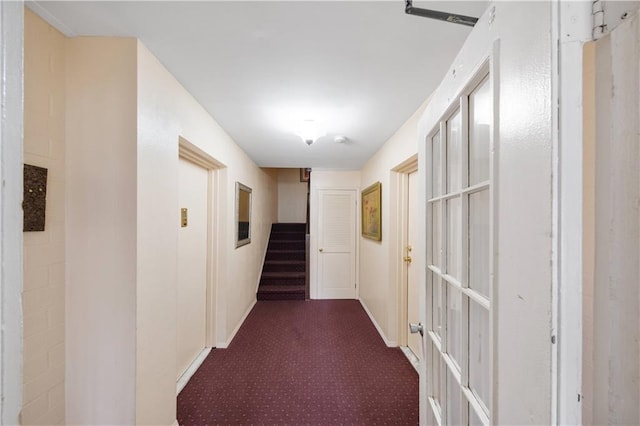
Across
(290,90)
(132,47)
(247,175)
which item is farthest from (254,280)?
(132,47)

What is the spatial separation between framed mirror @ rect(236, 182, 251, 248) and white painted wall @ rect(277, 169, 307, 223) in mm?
2710

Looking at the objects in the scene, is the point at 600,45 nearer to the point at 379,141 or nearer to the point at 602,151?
the point at 602,151

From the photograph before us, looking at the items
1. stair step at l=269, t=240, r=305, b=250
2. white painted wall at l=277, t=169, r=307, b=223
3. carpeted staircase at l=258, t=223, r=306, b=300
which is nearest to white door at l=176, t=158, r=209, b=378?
carpeted staircase at l=258, t=223, r=306, b=300

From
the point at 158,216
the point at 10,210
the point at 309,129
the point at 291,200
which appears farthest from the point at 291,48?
the point at 291,200

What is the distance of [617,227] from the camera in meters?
0.36

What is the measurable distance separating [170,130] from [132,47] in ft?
1.39

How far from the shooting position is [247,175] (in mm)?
3498

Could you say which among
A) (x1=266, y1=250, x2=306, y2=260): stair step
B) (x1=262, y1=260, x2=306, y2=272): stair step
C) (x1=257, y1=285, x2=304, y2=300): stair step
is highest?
(x1=266, y1=250, x2=306, y2=260): stair step

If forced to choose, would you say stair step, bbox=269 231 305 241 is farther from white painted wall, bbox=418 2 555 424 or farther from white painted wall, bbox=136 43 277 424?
white painted wall, bbox=418 2 555 424

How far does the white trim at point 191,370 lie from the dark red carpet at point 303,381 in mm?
41

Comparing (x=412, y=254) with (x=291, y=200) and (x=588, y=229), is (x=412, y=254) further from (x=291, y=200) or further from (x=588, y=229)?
(x=291, y=200)

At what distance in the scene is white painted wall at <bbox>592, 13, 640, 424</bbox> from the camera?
34 centimetres

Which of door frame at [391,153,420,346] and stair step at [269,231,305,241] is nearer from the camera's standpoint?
door frame at [391,153,420,346]

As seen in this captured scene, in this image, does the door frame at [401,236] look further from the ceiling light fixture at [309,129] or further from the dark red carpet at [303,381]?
the ceiling light fixture at [309,129]
